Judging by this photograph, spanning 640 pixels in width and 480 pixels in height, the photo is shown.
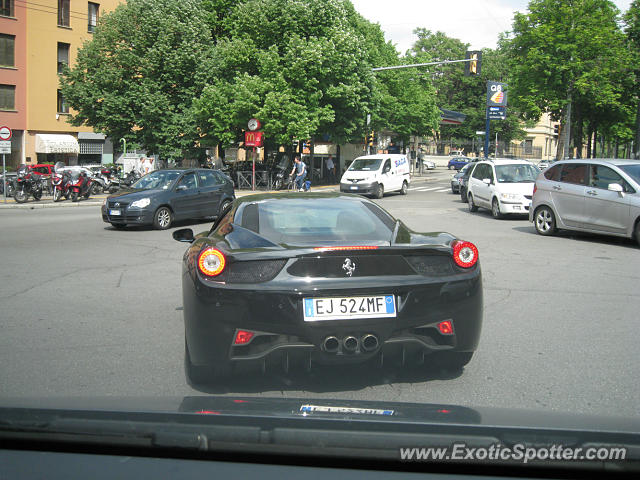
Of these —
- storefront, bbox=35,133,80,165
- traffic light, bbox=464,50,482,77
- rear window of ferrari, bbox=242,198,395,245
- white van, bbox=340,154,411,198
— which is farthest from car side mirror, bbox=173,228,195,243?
storefront, bbox=35,133,80,165

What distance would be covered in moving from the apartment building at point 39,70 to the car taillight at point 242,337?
150 ft

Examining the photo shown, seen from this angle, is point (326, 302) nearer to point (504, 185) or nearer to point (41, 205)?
point (504, 185)

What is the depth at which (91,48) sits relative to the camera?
34.5 m

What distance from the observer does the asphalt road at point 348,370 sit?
14.2 feet

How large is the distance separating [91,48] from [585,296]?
33.0 metres

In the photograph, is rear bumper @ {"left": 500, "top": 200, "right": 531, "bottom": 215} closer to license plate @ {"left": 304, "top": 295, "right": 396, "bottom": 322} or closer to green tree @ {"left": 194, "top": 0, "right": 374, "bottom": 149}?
license plate @ {"left": 304, "top": 295, "right": 396, "bottom": 322}

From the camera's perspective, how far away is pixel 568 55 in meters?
38.5

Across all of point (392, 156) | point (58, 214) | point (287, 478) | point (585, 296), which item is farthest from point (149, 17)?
point (287, 478)

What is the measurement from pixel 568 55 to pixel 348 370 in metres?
38.9

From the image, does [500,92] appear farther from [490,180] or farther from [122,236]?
[122,236]

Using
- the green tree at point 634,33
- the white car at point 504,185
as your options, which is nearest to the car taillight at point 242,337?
the white car at point 504,185

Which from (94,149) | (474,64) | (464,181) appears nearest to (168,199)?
(464,181)

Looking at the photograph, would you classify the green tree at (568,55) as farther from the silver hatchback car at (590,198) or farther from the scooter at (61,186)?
the scooter at (61,186)

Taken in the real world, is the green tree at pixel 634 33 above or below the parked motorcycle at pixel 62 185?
above
